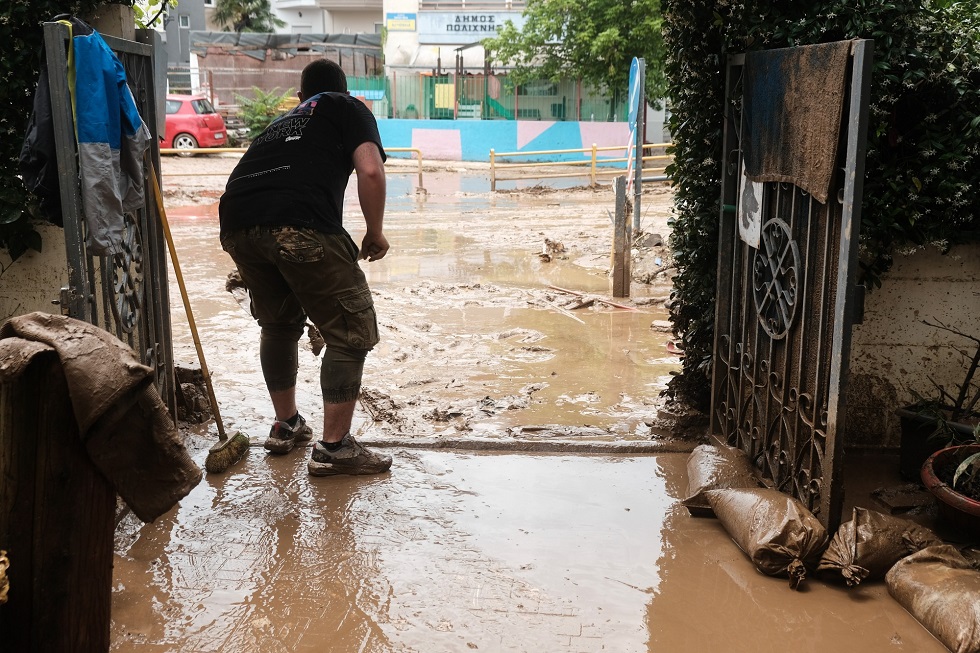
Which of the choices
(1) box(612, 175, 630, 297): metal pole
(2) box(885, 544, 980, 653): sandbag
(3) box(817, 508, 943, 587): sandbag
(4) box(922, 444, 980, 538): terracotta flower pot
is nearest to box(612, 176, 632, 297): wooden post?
(1) box(612, 175, 630, 297): metal pole

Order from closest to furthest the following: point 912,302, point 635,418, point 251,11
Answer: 1. point 912,302
2. point 635,418
3. point 251,11

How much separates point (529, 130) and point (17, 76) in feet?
77.8

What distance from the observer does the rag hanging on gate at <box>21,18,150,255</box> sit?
3543mm

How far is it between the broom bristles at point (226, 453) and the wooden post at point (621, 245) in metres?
5.20

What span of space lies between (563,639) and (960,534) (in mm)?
1833

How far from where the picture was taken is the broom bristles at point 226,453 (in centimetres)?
448

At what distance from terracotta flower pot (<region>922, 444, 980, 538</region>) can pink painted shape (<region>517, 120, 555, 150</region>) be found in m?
23.9

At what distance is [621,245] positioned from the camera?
29.9 ft

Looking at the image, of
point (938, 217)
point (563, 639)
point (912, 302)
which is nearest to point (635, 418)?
point (912, 302)

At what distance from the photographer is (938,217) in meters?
4.27

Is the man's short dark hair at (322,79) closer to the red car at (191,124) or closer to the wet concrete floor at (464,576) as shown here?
the wet concrete floor at (464,576)

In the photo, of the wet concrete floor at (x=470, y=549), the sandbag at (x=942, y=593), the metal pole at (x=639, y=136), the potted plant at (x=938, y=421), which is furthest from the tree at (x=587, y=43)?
the sandbag at (x=942, y=593)

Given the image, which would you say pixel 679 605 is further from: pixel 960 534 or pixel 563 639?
pixel 960 534

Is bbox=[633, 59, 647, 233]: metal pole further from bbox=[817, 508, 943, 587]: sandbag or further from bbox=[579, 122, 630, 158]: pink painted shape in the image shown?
bbox=[579, 122, 630, 158]: pink painted shape
